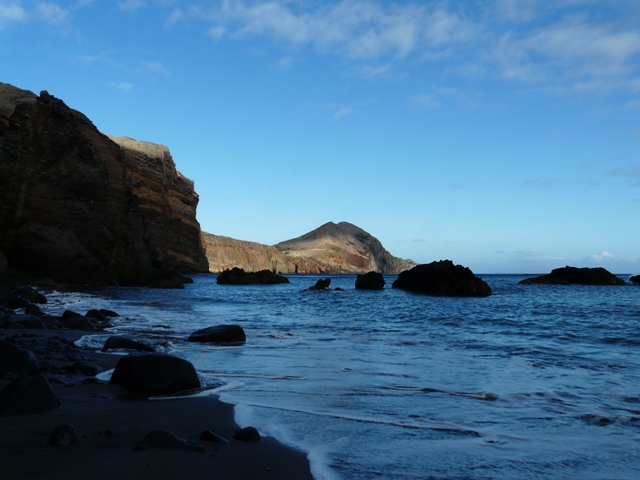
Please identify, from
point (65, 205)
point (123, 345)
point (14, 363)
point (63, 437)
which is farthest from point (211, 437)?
point (65, 205)

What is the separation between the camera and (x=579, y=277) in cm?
6562

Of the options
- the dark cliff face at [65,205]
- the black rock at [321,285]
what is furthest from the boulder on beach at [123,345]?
the black rock at [321,285]

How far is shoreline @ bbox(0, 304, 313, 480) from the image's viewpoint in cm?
301

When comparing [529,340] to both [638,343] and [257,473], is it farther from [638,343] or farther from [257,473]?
[257,473]

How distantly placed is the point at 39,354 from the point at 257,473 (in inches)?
223

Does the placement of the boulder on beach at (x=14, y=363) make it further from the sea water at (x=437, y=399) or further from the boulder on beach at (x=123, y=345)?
the boulder on beach at (x=123, y=345)

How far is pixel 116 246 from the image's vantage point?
120ft

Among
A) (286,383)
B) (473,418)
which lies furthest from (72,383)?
(473,418)

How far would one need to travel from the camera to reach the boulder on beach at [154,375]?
563 centimetres

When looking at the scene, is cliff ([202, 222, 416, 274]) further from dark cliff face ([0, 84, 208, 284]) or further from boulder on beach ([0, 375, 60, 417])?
boulder on beach ([0, 375, 60, 417])

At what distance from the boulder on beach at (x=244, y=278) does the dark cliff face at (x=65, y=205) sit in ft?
75.3

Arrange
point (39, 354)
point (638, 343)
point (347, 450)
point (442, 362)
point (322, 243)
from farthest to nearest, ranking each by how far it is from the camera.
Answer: point (322, 243) → point (638, 343) → point (442, 362) → point (39, 354) → point (347, 450)

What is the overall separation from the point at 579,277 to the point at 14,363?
70848mm

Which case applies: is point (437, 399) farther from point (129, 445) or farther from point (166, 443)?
point (129, 445)
